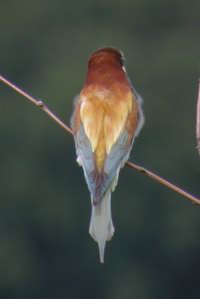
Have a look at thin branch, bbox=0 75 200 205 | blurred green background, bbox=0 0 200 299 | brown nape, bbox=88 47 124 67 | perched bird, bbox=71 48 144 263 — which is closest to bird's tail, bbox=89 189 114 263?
perched bird, bbox=71 48 144 263

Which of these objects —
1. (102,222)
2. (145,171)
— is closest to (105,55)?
(102,222)

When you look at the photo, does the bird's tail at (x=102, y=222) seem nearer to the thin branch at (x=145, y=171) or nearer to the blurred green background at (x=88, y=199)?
the thin branch at (x=145, y=171)

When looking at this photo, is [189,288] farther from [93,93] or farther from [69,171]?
[93,93]

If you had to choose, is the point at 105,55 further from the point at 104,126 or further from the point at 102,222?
the point at 102,222

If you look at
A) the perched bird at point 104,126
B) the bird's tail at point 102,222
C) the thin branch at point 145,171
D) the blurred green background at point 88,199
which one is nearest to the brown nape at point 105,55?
the perched bird at point 104,126

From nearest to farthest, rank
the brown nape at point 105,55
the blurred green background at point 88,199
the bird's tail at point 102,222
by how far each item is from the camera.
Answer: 1. the bird's tail at point 102,222
2. the brown nape at point 105,55
3. the blurred green background at point 88,199

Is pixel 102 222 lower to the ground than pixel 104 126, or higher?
lower
